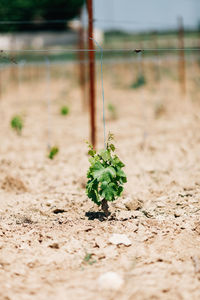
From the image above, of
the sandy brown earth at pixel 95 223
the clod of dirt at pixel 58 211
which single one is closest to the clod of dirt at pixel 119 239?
the sandy brown earth at pixel 95 223

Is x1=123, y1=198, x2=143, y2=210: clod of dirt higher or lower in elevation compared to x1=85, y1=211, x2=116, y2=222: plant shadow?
higher

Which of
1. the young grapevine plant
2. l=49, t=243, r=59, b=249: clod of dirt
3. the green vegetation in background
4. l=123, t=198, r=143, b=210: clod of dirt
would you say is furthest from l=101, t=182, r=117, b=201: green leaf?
the green vegetation in background

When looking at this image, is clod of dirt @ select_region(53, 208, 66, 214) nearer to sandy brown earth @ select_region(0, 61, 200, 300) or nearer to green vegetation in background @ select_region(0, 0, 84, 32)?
sandy brown earth @ select_region(0, 61, 200, 300)

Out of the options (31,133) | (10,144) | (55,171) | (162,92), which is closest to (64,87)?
(162,92)

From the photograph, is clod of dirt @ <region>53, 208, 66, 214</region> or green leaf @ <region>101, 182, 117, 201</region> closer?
green leaf @ <region>101, 182, 117, 201</region>

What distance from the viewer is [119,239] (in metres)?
3.91

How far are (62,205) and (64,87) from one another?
2085cm

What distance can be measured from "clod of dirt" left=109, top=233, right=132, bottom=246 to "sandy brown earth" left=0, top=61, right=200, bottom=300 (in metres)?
0.05

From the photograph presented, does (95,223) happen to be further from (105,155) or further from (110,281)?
(110,281)

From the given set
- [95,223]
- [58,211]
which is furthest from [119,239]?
[58,211]

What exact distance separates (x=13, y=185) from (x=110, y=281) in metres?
3.26

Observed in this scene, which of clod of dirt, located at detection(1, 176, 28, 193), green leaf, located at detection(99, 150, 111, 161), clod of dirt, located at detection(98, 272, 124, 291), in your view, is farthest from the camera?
clod of dirt, located at detection(1, 176, 28, 193)

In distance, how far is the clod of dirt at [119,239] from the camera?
12.6 feet

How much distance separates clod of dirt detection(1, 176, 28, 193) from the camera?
5.90m
